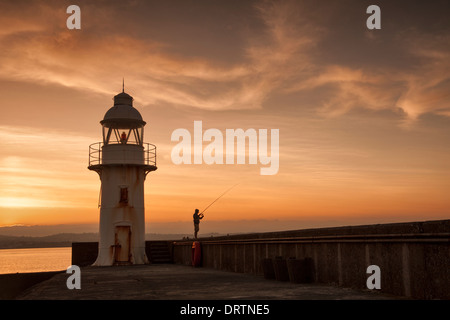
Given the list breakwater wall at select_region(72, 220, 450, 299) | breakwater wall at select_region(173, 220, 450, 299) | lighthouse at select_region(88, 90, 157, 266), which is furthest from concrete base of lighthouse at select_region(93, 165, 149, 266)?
breakwater wall at select_region(173, 220, 450, 299)

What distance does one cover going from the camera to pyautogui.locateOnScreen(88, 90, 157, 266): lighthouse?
2670 cm

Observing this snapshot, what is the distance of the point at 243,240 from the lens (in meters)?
17.3

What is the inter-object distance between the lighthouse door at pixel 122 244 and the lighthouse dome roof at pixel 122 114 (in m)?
6.10

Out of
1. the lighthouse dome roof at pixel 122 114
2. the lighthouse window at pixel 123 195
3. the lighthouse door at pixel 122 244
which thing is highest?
the lighthouse dome roof at pixel 122 114

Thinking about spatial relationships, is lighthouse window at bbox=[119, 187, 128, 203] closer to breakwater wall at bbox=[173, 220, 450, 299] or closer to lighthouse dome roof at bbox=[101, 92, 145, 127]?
lighthouse dome roof at bbox=[101, 92, 145, 127]

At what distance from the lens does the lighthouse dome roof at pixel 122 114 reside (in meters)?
27.3

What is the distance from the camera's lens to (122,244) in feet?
87.6

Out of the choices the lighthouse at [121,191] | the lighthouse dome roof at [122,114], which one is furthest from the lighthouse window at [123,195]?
the lighthouse dome roof at [122,114]

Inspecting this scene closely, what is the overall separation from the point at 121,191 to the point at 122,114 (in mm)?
4439

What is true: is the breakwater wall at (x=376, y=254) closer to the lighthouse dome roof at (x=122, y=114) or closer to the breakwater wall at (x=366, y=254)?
the breakwater wall at (x=366, y=254)
